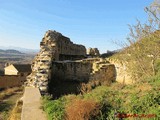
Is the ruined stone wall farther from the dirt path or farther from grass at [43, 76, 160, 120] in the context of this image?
grass at [43, 76, 160, 120]

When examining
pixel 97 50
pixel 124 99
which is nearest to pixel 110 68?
pixel 124 99

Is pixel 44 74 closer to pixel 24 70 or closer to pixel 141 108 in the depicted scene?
pixel 141 108

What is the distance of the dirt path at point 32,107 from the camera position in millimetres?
7509

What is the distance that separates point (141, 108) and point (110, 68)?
912 centimetres

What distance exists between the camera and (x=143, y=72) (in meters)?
13.2

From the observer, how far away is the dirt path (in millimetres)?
7509

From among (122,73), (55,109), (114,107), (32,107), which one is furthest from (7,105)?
(114,107)

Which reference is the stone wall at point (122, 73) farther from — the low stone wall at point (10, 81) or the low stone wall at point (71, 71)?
the low stone wall at point (10, 81)

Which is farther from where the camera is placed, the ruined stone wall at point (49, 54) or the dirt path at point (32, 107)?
the ruined stone wall at point (49, 54)

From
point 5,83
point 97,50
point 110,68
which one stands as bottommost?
point 5,83

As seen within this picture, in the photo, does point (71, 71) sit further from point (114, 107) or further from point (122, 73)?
point (114, 107)

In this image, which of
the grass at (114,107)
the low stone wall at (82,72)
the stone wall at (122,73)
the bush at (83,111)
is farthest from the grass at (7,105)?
the stone wall at (122,73)

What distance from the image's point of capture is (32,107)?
8.50m

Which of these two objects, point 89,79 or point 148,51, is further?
point 89,79
